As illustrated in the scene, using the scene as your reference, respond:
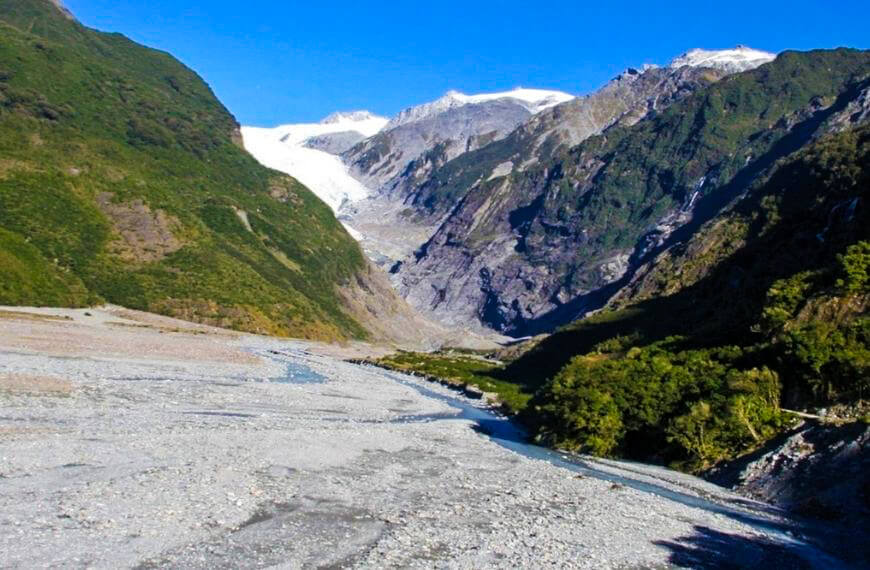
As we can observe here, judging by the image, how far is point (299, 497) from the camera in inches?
1049

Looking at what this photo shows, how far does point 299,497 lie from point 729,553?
1424cm

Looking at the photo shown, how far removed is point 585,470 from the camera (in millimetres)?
42312

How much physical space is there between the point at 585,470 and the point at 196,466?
71.9ft

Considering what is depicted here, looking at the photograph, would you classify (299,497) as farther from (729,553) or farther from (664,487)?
(664,487)

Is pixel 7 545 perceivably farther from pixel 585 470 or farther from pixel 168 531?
pixel 585 470

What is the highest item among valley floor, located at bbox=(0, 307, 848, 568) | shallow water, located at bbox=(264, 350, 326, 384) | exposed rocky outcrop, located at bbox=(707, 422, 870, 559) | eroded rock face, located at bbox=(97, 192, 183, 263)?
eroded rock face, located at bbox=(97, 192, 183, 263)

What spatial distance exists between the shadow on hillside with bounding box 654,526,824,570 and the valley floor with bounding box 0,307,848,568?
0.11 metres

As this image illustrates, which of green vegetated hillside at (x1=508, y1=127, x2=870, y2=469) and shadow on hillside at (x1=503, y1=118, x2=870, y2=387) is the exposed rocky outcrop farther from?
shadow on hillside at (x1=503, y1=118, x2=870, y2=387)

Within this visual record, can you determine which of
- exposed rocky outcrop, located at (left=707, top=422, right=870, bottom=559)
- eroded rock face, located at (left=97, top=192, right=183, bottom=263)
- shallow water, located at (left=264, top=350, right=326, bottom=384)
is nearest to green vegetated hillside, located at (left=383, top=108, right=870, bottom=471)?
exposed rocky outcrop, located at (left=707, top=422, right=870, bottom=559)

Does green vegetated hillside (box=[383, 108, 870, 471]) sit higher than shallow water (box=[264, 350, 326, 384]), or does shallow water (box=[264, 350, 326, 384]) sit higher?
green vegetated hillside (box=[383, 108, 870, 471])

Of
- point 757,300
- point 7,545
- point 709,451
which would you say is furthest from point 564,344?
point 7,545

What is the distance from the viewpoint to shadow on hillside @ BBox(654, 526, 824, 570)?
2377 cm

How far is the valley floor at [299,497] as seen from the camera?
66.3 ft

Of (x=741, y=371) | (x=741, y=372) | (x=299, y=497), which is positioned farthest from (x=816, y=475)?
(x=299, y=497)
